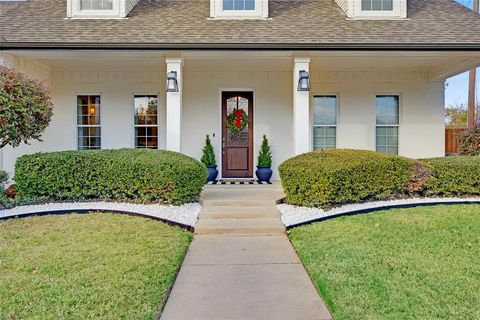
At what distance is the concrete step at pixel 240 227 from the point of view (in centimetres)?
574

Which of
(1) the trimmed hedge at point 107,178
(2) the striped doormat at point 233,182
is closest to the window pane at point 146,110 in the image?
(2) the striped doormat at point 233,182

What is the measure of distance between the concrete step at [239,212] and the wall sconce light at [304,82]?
9.52 ft

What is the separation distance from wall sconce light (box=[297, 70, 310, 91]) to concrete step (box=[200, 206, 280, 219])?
290 centimetres

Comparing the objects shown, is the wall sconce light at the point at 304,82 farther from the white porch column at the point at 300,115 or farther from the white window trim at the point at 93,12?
the white window trim at the point at 93,12

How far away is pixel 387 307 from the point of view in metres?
3.20

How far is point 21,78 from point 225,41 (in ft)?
13.3

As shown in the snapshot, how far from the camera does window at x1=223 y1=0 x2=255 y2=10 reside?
370 inches

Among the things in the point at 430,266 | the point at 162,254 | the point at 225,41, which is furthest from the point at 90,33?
the point at 430,266

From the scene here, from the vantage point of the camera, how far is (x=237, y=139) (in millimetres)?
10430

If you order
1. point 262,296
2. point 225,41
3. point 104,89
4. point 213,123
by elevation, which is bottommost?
point 262,296

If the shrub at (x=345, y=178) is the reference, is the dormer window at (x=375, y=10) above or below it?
above

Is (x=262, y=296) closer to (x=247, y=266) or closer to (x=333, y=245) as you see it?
(x=247, y=266)

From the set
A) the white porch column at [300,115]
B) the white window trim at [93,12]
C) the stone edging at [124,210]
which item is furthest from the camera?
the white window trim at [93,12]

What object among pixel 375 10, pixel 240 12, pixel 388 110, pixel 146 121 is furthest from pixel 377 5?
pixel 146 121
